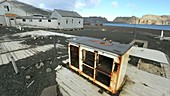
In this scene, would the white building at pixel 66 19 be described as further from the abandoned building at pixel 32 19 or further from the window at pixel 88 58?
the window at pixel 88 58

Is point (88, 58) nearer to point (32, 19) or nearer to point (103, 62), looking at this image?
point (103, 62)

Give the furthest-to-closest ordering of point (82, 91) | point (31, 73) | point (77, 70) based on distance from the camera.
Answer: point (31, 73), point (77, 70), point (82, 91)

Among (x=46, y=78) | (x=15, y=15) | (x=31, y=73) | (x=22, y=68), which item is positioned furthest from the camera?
(x=15, y=15)

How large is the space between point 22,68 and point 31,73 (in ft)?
2.60

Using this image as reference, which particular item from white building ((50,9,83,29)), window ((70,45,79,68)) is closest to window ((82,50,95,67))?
window ((70,45,79,68))

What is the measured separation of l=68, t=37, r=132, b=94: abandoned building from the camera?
2.18 meters

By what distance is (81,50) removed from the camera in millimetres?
2895

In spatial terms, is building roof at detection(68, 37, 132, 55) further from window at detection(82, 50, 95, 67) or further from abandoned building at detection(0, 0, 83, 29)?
abandoned building at detection(0, 0, 83, 29)

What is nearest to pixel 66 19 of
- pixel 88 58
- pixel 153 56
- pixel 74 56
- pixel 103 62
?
pixel 153 56

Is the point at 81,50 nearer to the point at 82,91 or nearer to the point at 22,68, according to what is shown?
the point at 82,91

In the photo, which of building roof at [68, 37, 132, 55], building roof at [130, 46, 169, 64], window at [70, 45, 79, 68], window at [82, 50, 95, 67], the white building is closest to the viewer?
building roof at [68, 37, 132, 55]

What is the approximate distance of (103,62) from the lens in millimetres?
2648

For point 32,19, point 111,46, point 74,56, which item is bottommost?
point 74,56

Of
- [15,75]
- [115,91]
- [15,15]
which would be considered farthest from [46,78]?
[15,15]
